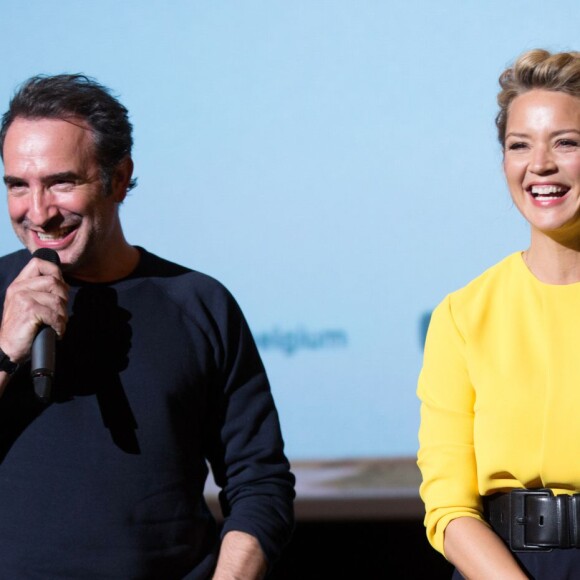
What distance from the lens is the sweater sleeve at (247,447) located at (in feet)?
6.18

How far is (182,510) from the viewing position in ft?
5.98

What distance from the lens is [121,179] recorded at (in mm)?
1993

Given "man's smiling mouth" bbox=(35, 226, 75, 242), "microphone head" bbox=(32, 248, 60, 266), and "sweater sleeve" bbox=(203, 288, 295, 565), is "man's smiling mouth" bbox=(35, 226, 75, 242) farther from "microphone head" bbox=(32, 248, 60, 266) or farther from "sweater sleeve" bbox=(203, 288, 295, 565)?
"sweater sleeve" bbox=(203, 288, 295, 565)

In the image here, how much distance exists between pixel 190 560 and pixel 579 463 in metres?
0.68

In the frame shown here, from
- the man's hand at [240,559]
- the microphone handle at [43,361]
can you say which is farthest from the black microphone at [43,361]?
the man's hand at [240,559]

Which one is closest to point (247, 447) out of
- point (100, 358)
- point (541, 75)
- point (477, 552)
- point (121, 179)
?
point (100, 358)

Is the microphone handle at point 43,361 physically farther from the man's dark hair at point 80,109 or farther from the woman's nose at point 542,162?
the woman's nose at point 542,162

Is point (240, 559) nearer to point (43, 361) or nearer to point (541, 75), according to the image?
point (43, 361)

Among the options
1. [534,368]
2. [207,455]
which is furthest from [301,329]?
[534,368]

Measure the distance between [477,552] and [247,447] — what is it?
1.50 feet

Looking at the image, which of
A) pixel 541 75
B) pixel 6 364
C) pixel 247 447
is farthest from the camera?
pixel 247 447

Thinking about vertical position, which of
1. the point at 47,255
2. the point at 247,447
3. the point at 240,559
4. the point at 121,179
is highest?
the point at 121,179

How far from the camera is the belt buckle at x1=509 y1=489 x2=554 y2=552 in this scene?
172cm

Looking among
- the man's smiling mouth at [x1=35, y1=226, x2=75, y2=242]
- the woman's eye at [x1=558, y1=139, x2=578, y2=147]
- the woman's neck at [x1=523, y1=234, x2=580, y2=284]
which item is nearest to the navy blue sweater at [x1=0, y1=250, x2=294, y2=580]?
the man's smiling mouth at [x1=35, y1=226, x2=75, y2=242]
